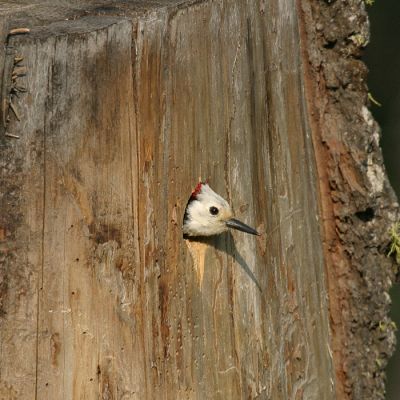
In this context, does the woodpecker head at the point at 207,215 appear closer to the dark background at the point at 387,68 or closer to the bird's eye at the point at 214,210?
the bird's eye at the point at 214,210

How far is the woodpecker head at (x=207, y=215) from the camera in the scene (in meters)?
3.64

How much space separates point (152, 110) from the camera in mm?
3385

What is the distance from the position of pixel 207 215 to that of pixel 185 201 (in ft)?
0.39

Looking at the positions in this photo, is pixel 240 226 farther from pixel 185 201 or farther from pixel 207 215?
pixel 185 201

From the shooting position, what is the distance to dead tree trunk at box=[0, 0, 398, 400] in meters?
3.16

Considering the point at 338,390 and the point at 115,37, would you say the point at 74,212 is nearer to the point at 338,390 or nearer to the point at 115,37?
the point at 115,37

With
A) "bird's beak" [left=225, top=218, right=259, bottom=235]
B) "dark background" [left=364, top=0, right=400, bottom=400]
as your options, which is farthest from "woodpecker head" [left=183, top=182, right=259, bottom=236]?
"dark background" [left=364, top=0, right=400, bottom=400]

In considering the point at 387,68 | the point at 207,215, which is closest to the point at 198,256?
the point at 207,215

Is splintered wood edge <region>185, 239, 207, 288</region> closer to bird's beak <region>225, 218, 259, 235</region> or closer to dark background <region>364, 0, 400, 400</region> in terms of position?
bird's beak <region>225, 218, 259, 235</region>

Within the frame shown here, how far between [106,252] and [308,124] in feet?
4.39

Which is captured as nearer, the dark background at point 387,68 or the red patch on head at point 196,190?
the red patch on head at point 196,190

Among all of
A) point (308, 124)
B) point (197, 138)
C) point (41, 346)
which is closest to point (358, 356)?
point (308, 124)

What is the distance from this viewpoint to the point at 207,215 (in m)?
3.63

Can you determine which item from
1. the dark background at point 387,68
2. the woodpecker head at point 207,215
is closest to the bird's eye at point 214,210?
the woodpecker head at point 207,215
